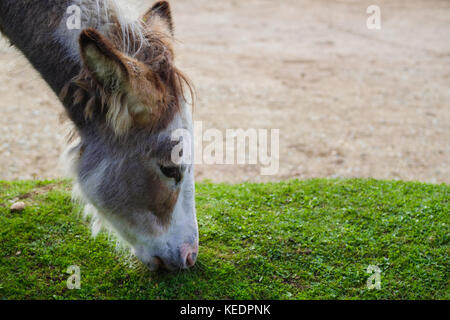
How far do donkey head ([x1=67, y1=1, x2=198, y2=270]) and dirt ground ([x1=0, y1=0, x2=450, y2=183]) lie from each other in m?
0.77

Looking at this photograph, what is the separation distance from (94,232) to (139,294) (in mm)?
594

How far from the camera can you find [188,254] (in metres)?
3.15

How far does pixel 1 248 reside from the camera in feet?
12.4

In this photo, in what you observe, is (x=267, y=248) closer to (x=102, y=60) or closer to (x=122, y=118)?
(x=122, y=118)

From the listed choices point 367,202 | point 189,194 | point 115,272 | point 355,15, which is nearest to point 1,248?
point 115,272

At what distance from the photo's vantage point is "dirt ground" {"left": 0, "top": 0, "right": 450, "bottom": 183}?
6.67m

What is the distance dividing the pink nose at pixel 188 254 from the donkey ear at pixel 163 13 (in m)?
1.72

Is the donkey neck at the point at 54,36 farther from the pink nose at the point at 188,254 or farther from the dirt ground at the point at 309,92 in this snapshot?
the pink nose at the point at 188,254

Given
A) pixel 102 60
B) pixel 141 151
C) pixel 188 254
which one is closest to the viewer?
pixel 102 60

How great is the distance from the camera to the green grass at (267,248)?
335 cm

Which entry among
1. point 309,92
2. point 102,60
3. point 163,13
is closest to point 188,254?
point 102,60

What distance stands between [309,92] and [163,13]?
6.39m

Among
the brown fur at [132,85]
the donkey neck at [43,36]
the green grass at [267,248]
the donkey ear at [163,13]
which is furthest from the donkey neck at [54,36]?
the green grass at [267,248]
